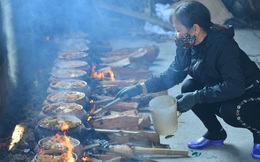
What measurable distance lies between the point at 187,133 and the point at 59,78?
6.93 feet

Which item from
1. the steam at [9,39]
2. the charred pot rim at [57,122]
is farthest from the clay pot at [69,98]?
the steam at [9,39]

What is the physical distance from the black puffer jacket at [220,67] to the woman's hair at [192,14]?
20 centimetres

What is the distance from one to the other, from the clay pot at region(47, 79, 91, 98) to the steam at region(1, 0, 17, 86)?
68 cm

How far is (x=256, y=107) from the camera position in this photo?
12.5ft

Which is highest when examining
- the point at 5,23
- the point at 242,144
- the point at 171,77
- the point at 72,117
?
the point at 5,23

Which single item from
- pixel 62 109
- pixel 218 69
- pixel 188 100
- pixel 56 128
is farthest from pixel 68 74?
pixel 218 69

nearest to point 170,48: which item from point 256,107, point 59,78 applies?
point 59,78

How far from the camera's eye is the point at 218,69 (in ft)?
12.5

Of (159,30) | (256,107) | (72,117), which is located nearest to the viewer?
(256,107)

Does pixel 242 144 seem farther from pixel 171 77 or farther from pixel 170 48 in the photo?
pixel 170 48

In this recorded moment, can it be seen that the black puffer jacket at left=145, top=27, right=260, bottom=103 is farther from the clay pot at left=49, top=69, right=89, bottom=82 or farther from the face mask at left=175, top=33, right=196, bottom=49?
the clay pot at left=49, top=69, right=89, bottom=82

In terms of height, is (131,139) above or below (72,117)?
below

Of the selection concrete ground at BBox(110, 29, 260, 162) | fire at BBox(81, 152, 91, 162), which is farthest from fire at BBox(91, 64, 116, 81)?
fire at BBox(81, 152, 91, 162)

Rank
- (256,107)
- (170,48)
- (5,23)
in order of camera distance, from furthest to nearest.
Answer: (170,48) → (5,23) → (256,107)
